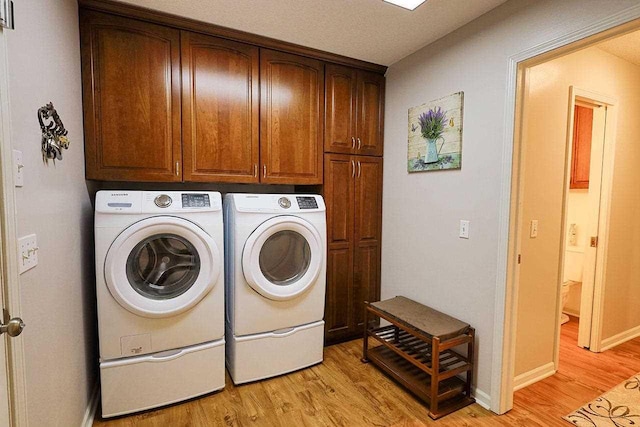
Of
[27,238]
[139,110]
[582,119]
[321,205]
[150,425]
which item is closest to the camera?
[27,238]

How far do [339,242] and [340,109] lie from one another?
1.08m

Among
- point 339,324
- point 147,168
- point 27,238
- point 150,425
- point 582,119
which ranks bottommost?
point 150,425

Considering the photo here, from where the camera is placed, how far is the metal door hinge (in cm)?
88

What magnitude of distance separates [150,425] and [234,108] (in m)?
1.98

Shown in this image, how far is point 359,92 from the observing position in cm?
260

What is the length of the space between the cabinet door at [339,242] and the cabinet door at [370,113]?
22 cm

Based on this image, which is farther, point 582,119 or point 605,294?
point 582,119

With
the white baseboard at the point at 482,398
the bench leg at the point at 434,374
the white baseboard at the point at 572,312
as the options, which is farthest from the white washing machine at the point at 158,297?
the white baseboard at the point at 572,312

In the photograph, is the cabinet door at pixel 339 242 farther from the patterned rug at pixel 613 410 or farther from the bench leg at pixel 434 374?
the patterned rug at pixel 613 410

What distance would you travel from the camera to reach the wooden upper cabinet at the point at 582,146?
2.97m

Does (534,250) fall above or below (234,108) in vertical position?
below

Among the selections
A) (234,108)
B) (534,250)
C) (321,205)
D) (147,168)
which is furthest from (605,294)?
(147,168)

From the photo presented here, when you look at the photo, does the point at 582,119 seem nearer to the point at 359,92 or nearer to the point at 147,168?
the point at 359,92

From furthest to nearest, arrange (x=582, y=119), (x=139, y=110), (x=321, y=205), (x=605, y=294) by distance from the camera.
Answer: (x=582, y=119), (x=605, y=294), (x=321, y=205), (x=139, y=110)
